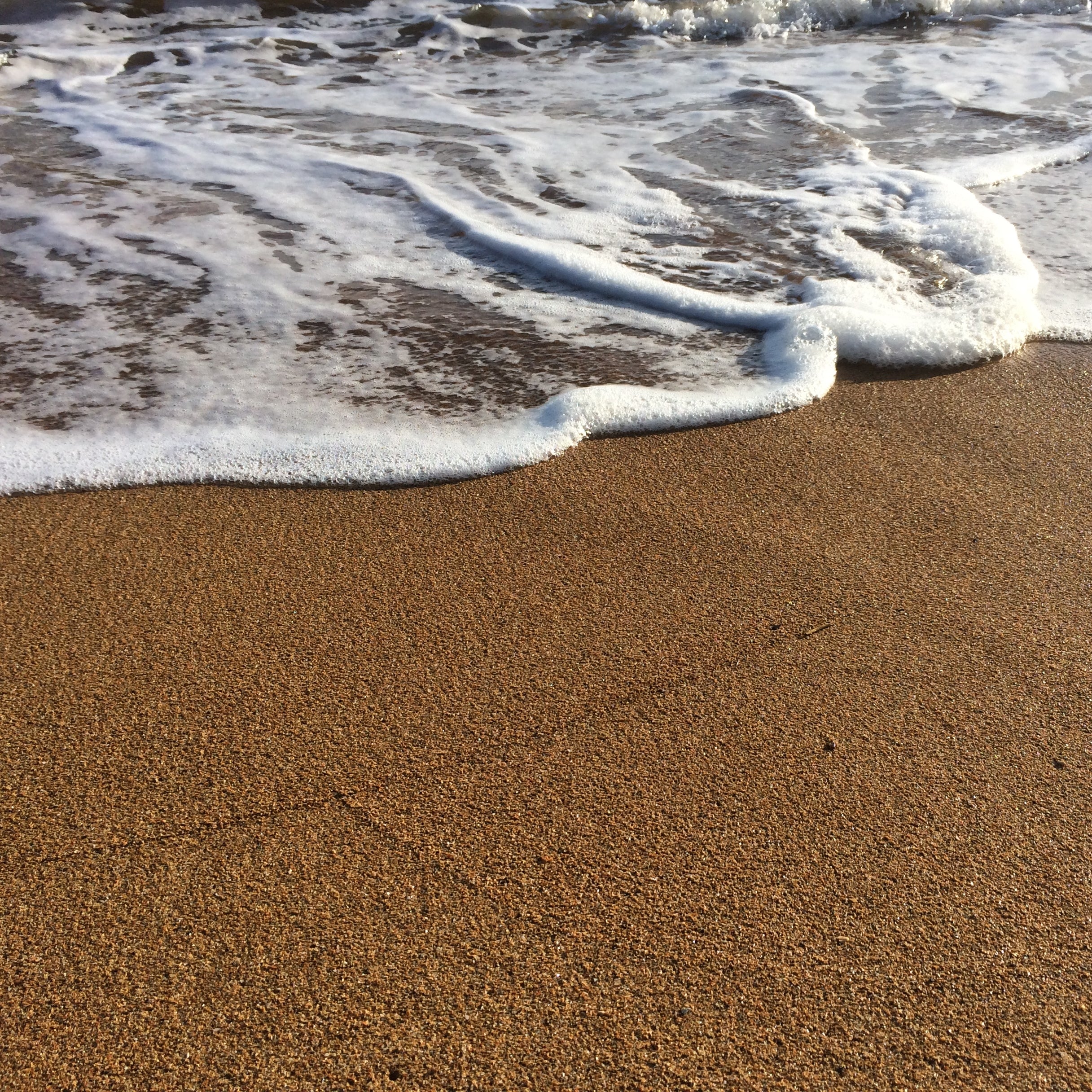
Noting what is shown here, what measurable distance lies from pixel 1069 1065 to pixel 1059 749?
1.96 ft

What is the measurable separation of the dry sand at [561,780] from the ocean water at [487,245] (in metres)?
0.39

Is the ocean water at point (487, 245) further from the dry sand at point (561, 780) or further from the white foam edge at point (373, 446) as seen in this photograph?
the dry sand at point (561, 780)

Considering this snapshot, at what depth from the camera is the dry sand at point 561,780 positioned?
4.50ft

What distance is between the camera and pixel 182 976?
143cm

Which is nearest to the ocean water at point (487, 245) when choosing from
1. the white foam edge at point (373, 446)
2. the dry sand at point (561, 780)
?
the white foam edge at point (373, 446)

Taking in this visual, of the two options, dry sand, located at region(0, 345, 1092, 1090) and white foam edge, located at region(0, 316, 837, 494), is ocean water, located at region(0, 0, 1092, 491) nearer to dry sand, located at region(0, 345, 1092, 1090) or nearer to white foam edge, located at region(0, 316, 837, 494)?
white foam edge, located at region(0, 316, 837, 494)

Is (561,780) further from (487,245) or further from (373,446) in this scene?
(487,245)

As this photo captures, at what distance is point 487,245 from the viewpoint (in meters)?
3.99

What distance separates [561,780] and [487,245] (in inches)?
109

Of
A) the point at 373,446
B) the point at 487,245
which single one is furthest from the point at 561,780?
the point at 487,245

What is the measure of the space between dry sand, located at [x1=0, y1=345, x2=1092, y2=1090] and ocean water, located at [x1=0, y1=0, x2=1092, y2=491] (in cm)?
39

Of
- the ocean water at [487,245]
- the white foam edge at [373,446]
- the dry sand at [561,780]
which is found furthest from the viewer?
the ocean water at [487,245]

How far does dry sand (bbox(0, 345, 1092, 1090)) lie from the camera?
1373 mm

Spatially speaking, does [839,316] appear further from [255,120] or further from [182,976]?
[255,120]
